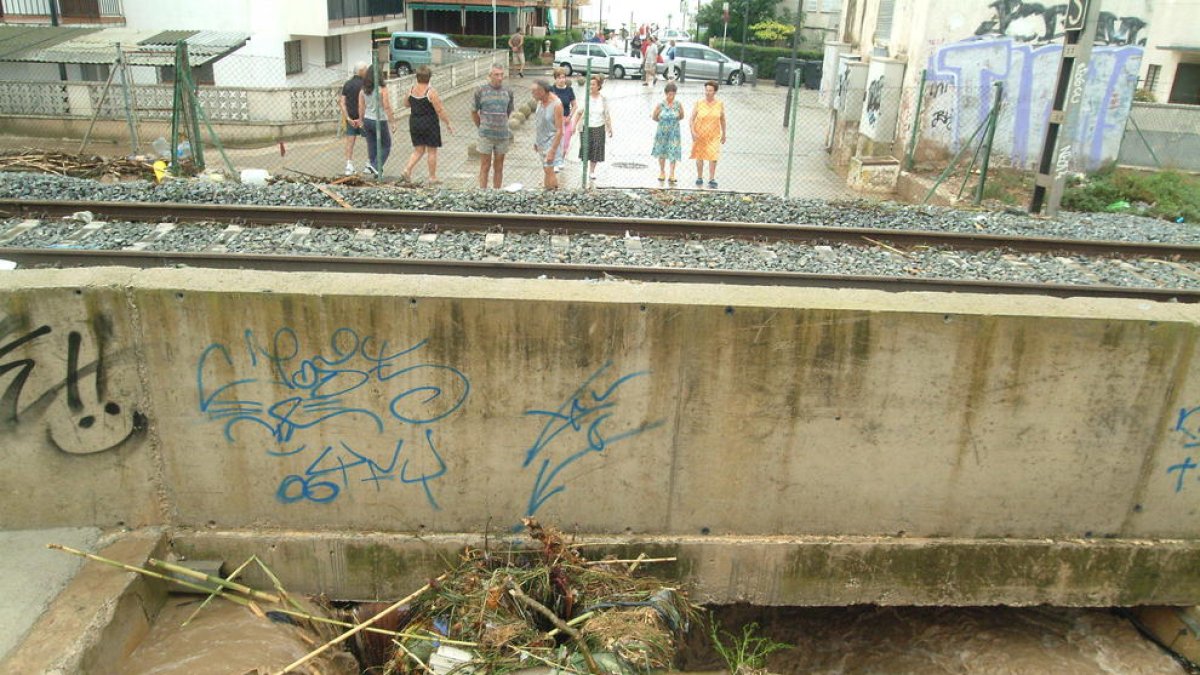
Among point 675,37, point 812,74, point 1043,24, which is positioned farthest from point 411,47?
point 675,37

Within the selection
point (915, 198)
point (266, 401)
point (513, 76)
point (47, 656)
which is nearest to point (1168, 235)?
point (915, 198)

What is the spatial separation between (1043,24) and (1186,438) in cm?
1410

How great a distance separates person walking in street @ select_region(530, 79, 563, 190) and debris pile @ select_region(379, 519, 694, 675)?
26.7 ft

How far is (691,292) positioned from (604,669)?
1.76 metres

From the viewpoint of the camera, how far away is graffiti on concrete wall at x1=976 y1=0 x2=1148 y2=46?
51.8ft

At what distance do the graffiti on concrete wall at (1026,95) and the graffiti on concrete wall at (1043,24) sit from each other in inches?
9.9

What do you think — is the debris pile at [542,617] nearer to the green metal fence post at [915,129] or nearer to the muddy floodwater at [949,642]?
the muddy floodwater at [949,642]

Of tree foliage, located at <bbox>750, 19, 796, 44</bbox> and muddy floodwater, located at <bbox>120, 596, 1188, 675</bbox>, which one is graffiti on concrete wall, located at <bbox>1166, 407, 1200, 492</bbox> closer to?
muddy floodwater, located at <bbox>120, 596, 1188, 675</bbox>

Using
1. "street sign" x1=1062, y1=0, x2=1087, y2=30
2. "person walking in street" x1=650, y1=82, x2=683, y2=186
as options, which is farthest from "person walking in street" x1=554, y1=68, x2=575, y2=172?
"street sign" x1=1062, y1=0, x2=1087, y2=30

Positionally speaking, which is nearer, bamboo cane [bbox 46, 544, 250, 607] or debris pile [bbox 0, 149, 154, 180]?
bamboo cane [bbox 46, 544, 250, 607]

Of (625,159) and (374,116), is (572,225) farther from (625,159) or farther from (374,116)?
(625,159)

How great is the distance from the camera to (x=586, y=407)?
4363 millimetres

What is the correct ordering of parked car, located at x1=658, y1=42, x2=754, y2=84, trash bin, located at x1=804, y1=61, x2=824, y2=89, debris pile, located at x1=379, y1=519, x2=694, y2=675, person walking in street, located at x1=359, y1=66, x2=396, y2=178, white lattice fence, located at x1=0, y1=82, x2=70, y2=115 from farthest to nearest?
1. trash bin, located at x1=804, y1=61, x2=824, y2=89
2. parked car, located at x1=658, y1=42, x2=754, y2=84
3. white lattice fence, located at x1=0, y1=82, x2=70, y2=115
4. person walking in street, located at x1=359, y1=66, x2=396, y2=178
5. debris pile, located at x1=379, y1=519, x2=694, y2=675

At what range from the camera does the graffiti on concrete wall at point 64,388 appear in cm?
409
